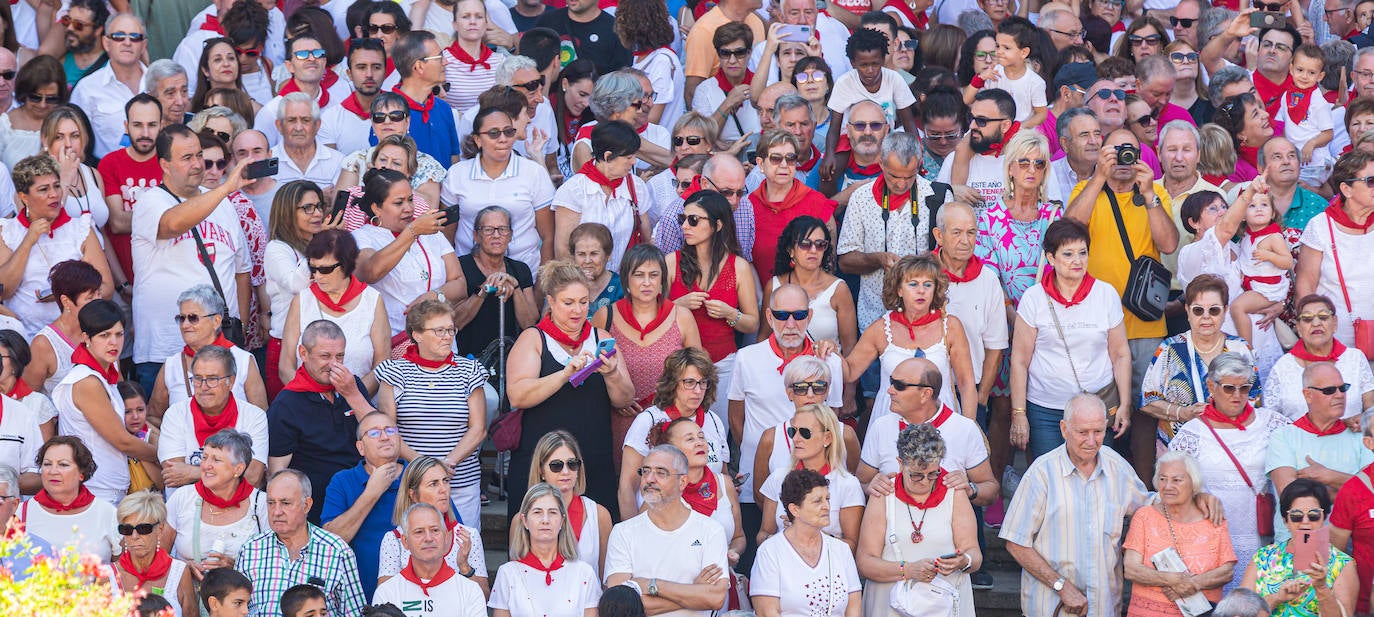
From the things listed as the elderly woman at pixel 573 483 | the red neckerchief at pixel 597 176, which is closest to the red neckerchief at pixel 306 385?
the elderly woman at pixel 573 483

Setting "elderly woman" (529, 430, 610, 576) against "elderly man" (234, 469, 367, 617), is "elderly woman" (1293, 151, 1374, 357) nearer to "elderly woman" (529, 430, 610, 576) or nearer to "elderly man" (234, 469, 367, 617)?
"elderly woman" (529, 430, 610, 576)

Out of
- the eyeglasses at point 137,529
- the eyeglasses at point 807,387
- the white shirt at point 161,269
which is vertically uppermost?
the white shirt at point 161,269

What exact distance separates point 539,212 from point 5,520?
3.47 metres

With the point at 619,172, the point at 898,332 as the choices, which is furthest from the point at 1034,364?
the point at 619,172

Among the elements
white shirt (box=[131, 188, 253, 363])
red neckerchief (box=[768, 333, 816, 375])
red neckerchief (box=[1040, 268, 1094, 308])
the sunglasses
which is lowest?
the sunglasses

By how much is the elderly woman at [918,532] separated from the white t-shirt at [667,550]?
2.38 ft

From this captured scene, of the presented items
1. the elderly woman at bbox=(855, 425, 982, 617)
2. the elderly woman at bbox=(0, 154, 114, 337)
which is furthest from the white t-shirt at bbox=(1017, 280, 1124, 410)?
the elderly woman at bbox=(0, 154, 114, 337)

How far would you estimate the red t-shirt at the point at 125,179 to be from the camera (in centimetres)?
994

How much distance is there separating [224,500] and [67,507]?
0.70 m

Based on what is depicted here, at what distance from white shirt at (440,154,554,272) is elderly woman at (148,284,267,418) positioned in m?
1.67

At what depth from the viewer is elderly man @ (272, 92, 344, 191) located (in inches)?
403

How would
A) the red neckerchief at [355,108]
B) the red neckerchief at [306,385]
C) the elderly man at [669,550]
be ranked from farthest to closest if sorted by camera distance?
the red neckerchief at [355,108]
the red neckerchief at [306,385]
the elderly man at [669,550]

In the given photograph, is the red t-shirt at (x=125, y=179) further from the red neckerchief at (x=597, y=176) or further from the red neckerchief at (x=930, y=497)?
the red neckerchief at (x=930, y=497)

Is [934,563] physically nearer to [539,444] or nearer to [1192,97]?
[539,444]
